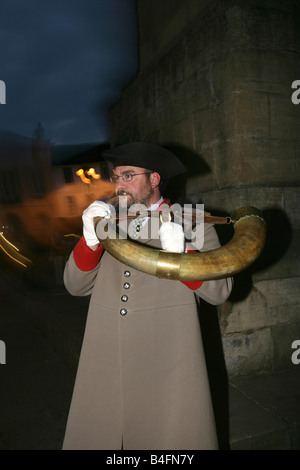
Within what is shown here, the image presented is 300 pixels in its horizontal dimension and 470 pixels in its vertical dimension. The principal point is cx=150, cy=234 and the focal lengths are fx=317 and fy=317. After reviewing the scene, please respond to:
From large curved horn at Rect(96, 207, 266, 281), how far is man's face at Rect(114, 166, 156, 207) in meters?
0.62

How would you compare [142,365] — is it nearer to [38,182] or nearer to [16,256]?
[16,256]

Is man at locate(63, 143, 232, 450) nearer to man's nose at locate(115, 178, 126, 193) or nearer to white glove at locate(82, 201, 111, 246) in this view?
white glove at locate(82, 201, 111, 246)

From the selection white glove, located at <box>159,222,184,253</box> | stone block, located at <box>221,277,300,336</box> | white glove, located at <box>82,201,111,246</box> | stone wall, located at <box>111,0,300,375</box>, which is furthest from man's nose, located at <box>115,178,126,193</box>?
stone block, located at <box>221,277,300,336</box>

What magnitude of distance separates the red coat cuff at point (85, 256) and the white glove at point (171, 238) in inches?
17.7

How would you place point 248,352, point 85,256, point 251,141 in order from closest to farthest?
point 85,256
point 251,141
point 248,352

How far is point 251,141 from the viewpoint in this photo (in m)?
3.51

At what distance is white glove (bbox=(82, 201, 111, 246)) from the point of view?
1.95 m

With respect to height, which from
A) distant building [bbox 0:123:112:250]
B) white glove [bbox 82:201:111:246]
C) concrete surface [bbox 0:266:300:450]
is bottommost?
concrete surface [bbox 0:266:300:450]

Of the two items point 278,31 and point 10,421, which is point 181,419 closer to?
point 10,421

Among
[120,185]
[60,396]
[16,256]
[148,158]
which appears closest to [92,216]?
[120,185]

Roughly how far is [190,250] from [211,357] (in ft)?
7.41

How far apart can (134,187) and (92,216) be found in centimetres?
49

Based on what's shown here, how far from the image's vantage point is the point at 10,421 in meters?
3.49

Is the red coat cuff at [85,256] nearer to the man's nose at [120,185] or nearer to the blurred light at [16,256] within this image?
the man's nose at [120,185]
